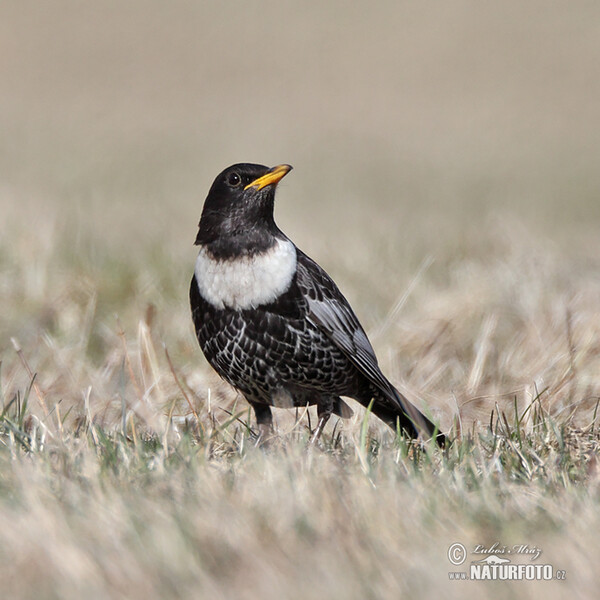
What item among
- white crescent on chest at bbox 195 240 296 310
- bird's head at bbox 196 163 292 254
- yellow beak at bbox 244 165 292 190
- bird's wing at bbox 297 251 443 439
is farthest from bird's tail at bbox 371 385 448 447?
yellow beak at bbox 244 165 292 190

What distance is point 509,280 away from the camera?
6312 mm

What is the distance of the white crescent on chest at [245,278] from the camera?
4.25 m

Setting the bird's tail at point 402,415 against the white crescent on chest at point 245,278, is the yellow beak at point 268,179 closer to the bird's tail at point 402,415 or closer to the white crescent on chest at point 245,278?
the white crescent on chest at point 245,278

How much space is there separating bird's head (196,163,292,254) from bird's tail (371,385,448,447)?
2.87 ft

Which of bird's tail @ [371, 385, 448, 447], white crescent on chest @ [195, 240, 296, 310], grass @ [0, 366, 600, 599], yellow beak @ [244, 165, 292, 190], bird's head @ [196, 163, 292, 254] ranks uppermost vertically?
yellow beak @ [244, 165, 292, 190]

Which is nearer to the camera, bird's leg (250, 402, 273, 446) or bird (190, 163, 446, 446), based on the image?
bird (190, 163, 446, 446)

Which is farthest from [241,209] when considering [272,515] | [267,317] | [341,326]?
[272,515]

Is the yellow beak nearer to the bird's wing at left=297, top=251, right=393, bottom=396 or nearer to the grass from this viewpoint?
the bird's wing at left=297, top=251, right=393, bottom=396

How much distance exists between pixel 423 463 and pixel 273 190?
4.97ft

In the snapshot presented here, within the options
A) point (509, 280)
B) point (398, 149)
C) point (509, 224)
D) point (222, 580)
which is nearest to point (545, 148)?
point (398, 149)

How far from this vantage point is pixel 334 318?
4430 mm

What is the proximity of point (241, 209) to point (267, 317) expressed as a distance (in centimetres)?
52

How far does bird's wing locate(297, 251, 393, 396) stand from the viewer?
4391 mm

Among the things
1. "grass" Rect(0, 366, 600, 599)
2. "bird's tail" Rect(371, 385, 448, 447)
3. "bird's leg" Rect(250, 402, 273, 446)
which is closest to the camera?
"grass" Rect(0, 366, 600, 599)
